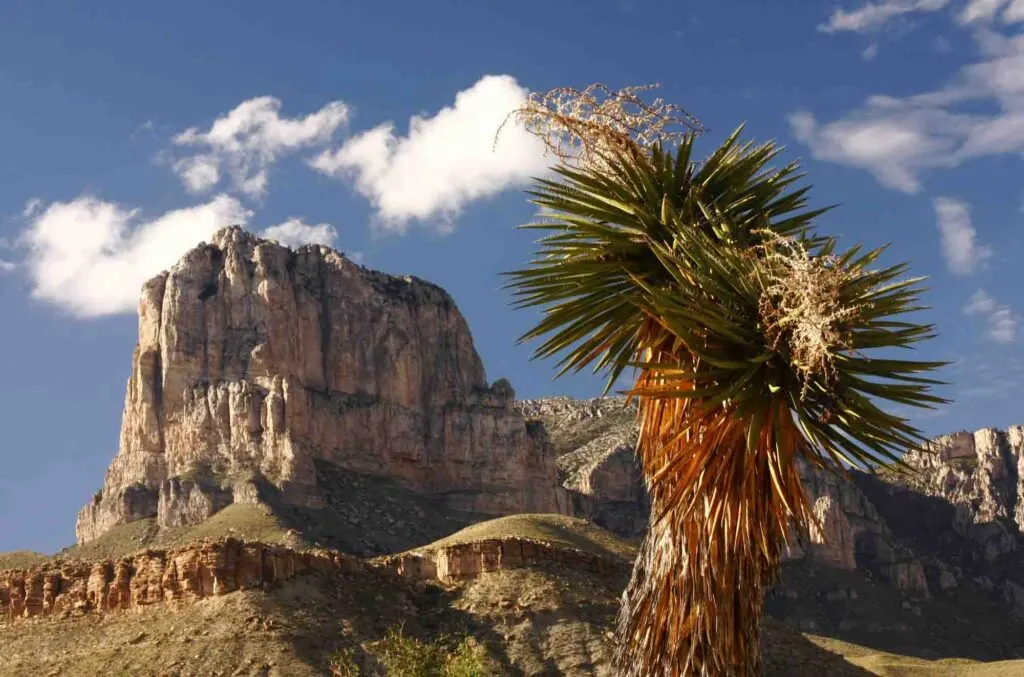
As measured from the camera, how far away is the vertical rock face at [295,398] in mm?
148375

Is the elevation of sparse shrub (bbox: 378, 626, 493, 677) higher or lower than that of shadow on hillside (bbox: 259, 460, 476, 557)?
lower

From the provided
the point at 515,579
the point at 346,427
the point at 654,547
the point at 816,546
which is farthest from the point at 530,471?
the point at 654,547

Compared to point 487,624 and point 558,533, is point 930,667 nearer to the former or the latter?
point 558,533

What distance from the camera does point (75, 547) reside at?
138 meters

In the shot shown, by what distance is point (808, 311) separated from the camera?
399 inches

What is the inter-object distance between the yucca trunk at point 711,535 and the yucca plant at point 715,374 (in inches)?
0.5

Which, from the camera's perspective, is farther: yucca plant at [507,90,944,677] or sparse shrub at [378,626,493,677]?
sparse shrub at [378,626,493,677]

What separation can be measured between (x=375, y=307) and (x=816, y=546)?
63.9 meters

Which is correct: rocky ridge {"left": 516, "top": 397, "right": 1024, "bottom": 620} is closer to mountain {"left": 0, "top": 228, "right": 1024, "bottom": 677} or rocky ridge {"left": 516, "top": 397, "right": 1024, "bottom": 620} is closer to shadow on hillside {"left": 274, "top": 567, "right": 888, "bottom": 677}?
mountain {"left": 0, "top": 228, "right": 1024, "bottom": 677}

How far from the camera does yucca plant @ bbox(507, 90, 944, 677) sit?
10.5 m

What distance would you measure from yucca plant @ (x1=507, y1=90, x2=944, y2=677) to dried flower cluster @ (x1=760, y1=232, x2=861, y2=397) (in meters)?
0.02

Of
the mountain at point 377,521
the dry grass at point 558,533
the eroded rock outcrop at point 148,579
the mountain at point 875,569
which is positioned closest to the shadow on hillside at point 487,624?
the mountain at point 377,521

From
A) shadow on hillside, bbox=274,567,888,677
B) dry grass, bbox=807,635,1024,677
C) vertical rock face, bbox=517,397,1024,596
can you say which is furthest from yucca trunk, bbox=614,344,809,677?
vertical rock face, bbox=517,397,1024,596

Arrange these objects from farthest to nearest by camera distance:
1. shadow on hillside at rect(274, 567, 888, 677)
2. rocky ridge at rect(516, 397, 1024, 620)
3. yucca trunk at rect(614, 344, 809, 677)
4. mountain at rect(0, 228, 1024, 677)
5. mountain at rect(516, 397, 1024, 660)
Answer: rocky ridge at rect(516, 397, 1024, 620), mountain at rect(516, 397, 1024, 660), mountain at rect(0, 228, 1024, 677), shadow on hillside at rect(274, 567, 888, 677), yucca trunk at rect(614, 344, 809, 677)
